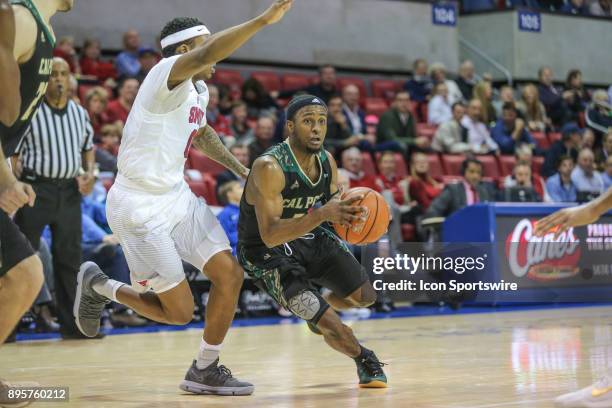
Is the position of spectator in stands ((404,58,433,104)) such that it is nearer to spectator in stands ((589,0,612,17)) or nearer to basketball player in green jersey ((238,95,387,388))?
spectator in stands ((589,0,612,17))

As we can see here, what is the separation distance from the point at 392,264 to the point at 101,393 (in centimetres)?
560

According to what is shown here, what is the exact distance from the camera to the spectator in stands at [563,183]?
14.0 m

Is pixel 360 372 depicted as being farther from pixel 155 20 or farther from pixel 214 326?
pixel 155 20

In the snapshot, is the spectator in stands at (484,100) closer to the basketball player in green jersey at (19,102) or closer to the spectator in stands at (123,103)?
the spectator in stands at (123,103)

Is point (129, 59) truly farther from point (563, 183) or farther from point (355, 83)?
point (563, 183)

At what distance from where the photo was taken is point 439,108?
15953 millimetres

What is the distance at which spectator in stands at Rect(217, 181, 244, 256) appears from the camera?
1034cm

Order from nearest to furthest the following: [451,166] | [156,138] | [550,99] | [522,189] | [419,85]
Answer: [156,138], [522,189], [451,166], [419,85], [550,99]

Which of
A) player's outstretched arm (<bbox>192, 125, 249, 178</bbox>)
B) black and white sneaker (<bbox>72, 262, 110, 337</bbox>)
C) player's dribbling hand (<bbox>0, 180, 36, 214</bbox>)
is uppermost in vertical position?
player's outstretched arm (<bbox>192, 125, 249, 178</bbox>)

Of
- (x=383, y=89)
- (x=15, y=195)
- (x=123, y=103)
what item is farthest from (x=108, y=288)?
(x=383, y=89)

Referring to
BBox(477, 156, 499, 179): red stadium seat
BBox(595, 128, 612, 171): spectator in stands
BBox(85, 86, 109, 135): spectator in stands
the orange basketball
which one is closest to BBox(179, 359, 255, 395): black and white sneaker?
the orange basketball

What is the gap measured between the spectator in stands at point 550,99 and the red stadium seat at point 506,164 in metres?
3.09

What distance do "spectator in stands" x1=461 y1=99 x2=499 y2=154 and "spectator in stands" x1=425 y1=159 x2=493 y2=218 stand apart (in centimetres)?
250

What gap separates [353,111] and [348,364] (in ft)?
27.4
